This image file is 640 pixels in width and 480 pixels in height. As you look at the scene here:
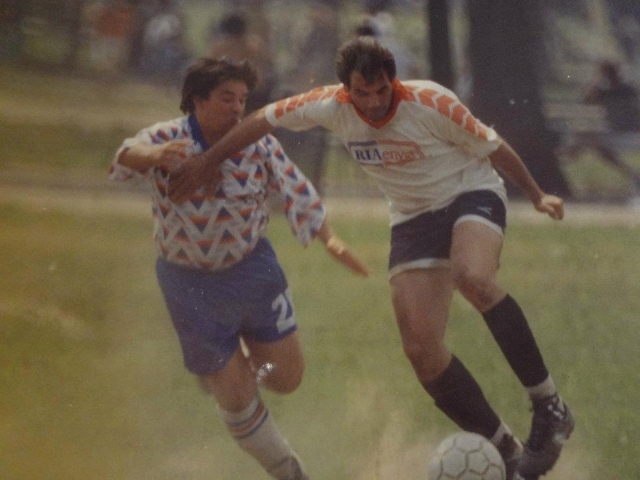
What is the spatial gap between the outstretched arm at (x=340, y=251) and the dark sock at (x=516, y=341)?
1.35 ft

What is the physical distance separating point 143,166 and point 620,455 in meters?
1.82

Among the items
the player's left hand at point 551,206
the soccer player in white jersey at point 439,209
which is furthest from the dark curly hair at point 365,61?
the player's left hand at point 551,206

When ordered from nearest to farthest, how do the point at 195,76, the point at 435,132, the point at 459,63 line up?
the point at 435,132 → the point at 195,76 → the point at 459,63

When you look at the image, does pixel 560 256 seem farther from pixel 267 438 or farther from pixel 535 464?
pixel 267 438

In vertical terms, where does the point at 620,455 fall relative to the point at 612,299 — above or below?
below

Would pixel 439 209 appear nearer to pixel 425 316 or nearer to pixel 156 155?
pixel 425 316

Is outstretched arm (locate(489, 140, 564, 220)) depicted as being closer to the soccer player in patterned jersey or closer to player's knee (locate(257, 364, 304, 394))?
the soccer player in patterned jersey

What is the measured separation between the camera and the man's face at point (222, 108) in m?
2.51

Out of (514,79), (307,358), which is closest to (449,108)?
(514,79)

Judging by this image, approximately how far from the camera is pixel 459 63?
277 centimetres

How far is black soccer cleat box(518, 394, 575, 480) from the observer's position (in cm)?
250

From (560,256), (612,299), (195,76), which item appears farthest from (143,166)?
(612,299)

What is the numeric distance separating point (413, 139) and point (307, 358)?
852mm

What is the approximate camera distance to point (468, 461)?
2.32 meters
